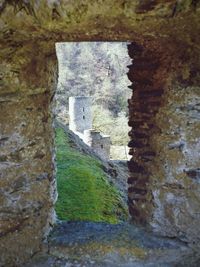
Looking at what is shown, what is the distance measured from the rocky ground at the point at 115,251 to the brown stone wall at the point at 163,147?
13 centimetres

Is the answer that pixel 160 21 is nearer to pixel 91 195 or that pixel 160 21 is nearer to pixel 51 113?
pixel 51 113

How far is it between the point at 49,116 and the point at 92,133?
1135 centimetres

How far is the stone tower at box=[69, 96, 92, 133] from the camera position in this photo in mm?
22094

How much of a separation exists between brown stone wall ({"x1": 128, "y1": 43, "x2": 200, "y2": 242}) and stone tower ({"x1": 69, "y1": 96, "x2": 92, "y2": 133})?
59.5 feet

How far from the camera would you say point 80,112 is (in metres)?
22.1

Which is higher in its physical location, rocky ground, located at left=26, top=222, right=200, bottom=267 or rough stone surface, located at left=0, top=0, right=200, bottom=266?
rough stone surface, located at left=0, top=0, right=200, bottom=266

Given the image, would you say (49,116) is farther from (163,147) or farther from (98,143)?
(98,143)

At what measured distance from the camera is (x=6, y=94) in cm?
329

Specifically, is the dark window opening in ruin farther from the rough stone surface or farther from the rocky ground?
the rough stone surface

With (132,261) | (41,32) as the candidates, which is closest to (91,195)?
(132,261)

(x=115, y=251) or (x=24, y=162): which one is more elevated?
(x=24, y=162)

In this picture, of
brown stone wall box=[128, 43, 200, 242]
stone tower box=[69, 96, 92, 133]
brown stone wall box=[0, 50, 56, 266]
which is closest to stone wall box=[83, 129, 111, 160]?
stone tower box=[69, 96, 92, 133]

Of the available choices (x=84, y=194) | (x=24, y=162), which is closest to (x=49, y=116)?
(x=24, y=162)

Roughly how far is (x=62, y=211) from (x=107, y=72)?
2543 centimetres
